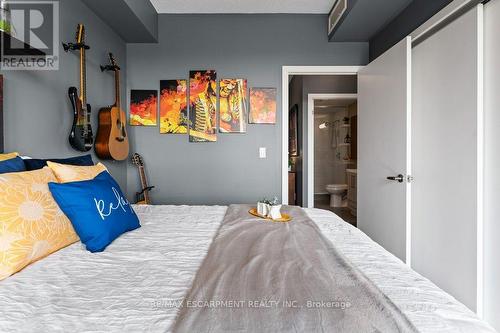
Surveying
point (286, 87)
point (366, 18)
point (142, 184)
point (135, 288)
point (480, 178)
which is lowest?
point (135, 288)

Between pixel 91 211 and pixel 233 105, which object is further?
pixel 233 105

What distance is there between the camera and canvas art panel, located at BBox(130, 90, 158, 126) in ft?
9.44

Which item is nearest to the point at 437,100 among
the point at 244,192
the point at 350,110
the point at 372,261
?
the point at 372,261

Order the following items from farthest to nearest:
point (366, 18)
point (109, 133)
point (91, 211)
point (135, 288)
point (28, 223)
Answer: point (366, 18) → point (109, 133) → point (91, 211) → point (28, 223) → point (135, 288)

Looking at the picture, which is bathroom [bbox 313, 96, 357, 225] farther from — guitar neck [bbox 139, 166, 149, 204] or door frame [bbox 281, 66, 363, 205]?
guitar neck [bbox 139, 166, 149, 204]

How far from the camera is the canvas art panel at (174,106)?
2.86 m

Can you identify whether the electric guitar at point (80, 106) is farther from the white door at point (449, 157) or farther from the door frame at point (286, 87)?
the white door at point (449, 157)

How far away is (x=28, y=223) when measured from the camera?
96 cm

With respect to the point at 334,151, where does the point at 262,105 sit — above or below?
above

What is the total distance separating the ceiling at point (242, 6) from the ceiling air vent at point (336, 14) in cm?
7

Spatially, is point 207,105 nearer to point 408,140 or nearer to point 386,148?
point 386,148

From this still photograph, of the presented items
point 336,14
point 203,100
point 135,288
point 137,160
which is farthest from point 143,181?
point 336,14

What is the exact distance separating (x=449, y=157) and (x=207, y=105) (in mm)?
2133

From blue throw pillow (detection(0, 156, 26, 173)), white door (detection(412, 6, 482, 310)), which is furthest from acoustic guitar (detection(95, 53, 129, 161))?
white door (detection(412, 6, 482, 310))
